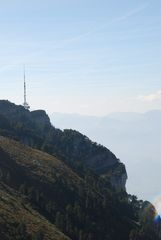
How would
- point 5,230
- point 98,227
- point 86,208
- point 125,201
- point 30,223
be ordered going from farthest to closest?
point 125,201, point 86,208, point 98,227, point 30,223, point 5,230

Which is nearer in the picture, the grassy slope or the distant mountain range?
the grassy slope

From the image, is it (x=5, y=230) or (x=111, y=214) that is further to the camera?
(x=111, y=214)

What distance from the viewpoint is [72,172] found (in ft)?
515

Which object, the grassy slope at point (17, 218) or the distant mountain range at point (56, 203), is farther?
the distant mountain range at point (56, 203)

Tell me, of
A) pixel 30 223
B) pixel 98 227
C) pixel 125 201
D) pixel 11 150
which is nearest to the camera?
pixel 30 223

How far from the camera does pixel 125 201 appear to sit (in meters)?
164

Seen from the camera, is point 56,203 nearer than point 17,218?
No

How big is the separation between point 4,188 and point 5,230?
3234 cm

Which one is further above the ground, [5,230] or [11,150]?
[11,150]

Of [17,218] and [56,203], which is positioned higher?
Result: [56,203]

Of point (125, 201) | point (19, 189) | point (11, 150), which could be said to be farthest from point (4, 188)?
point (125, 201)

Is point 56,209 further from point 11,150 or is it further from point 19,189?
point 11,150

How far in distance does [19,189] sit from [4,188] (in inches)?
334

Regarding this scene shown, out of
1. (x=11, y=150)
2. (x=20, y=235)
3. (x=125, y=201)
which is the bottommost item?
(x=20, y=235)
